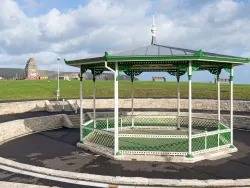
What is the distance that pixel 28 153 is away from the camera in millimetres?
13016

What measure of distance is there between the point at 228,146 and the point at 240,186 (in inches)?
190

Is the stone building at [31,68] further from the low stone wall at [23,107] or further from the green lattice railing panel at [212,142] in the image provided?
the green lattice railing panel at [212,142]

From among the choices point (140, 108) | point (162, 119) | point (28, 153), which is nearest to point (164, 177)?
point (28, 153)

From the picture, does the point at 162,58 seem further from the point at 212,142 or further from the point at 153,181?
the point at 212,142

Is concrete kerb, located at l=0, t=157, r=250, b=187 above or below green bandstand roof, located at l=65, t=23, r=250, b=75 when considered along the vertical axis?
below

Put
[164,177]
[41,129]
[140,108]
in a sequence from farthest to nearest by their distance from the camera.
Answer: [140,108] < [41,129] < [164,177]

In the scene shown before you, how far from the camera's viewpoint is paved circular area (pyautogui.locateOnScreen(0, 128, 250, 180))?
1009cm

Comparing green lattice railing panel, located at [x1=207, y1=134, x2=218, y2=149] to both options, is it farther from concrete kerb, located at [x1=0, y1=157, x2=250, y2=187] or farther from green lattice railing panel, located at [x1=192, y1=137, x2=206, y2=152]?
concrete kerb, located at [x1=0, y1=157, x2=250, y2=187]

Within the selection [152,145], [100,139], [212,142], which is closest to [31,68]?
[100,139]

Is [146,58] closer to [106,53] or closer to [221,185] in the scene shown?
[106,53]

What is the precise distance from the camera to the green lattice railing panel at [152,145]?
13156 mm

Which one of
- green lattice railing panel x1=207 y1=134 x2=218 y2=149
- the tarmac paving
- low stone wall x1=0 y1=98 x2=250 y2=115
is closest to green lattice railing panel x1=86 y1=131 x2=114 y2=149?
green lattice railing panel x1=207 y1=134 x2=218 y2=149

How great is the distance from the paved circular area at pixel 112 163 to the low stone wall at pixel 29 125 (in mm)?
912

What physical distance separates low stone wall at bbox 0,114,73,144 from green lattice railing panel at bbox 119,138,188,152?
6.37m
